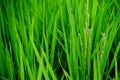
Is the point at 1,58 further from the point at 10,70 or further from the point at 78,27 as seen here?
the point at 78,27

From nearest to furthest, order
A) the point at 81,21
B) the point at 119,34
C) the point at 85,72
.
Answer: the point at 85,72 → the point at 81,21 → the point at 119,34

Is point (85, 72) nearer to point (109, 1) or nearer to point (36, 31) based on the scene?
point (36, 31)

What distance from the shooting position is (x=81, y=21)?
0.84 meters

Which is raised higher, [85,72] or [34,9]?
[34,9]

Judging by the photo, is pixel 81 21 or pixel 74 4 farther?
pixel 74 4

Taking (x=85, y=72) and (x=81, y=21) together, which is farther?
(x=81, y=21)

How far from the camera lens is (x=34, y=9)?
95cm

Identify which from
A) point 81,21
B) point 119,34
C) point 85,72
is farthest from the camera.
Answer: point 119,34

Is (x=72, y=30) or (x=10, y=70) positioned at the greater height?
(x=72, y=30)

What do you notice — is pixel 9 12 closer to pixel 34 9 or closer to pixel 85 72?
pixel 34 9

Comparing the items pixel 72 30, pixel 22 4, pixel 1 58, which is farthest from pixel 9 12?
pixel 72 30

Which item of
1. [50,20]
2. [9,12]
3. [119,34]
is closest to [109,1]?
[119,34]

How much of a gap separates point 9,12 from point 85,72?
1.37ft

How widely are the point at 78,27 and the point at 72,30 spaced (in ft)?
0.52
